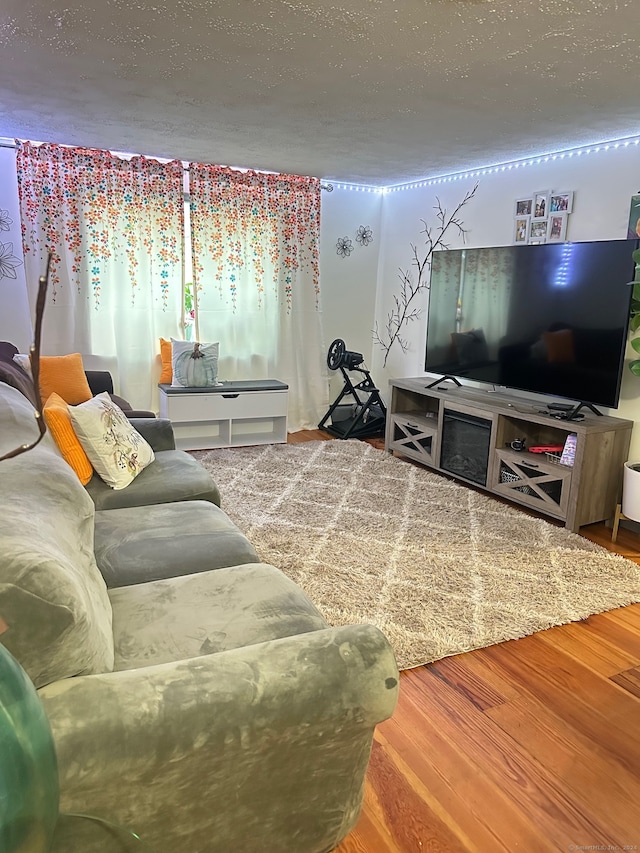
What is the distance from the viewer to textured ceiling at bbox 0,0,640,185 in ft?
6.42

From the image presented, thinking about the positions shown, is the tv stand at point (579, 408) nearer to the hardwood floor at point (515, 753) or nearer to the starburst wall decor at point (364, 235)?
the hardwood floor at point (515, 753)

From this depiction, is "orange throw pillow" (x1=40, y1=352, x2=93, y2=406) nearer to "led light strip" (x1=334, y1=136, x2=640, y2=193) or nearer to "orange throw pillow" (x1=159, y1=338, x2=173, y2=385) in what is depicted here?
"orange throw pillow" (x1=159, y1=338, x2=173, y2=385)

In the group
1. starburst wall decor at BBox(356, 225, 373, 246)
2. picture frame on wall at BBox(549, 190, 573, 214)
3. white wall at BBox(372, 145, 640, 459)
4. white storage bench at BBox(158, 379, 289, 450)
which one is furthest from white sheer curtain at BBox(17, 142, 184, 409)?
picture frame on wall at BBox(549, 190, 573, 214)

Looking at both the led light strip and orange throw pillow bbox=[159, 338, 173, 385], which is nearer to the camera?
the led light strip

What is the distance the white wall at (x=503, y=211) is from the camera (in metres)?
3.51

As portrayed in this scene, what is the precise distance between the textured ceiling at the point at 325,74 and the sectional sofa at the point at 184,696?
1.60 meters

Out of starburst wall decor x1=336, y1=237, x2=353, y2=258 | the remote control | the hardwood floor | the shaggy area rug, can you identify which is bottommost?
the hardwood floor

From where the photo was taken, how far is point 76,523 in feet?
5.11

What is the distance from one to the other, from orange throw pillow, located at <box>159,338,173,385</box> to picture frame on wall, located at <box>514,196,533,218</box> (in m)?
2.83

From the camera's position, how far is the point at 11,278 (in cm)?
442

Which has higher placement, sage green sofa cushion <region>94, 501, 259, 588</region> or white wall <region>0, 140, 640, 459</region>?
white wall <region>0, 140, 640, 459</region>

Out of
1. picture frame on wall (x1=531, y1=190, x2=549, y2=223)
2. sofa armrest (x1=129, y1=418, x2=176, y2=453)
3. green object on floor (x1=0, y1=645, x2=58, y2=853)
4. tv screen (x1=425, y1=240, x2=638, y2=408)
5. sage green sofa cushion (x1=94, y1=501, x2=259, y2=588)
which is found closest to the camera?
green object on floor (x1=0, y1=645, x2=58, y2=853)

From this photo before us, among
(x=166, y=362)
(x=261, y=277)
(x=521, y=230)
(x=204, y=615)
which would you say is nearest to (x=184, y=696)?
(x=204, y=615)

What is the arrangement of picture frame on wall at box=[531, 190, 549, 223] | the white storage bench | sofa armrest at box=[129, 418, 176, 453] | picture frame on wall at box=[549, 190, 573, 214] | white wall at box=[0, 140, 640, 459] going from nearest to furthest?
1. sofa armrest at box=[129, 418, 176, 453]
2. white wall at box=[0, 140, 640, 459]
3. picture frame on wall at box=[549, 190, 573, 214]
4. picture frame on wall at box=[531, 190, 549, 223]
5. the white storage bench
